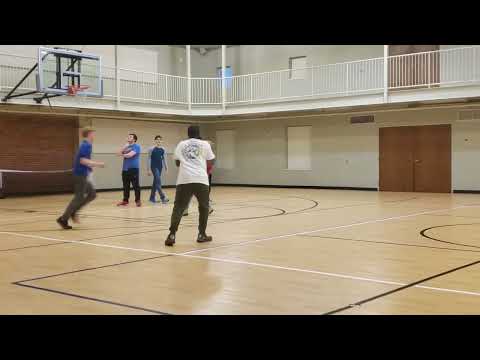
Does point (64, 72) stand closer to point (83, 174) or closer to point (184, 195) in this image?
point (83, 174)

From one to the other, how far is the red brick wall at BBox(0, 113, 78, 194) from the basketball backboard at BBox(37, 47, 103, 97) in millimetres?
2179

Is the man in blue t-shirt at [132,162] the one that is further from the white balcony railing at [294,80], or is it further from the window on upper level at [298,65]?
the window on upper level at [298,65]

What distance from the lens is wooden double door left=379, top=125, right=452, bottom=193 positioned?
846 inches

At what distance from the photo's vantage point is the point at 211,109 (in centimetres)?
2553

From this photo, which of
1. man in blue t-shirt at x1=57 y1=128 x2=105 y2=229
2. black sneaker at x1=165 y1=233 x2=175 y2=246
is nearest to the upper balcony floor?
man in blue t-shirt at x1=57 y1=128 x2=105 y2=229

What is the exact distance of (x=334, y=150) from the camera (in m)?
24.5

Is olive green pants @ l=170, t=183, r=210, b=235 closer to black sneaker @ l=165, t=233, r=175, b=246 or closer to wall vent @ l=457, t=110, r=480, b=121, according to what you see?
black sneaker @ l=165, t=233, r=175, b=246

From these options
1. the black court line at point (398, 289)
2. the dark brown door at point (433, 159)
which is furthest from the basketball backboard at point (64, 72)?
the black court line at point (398, 289)

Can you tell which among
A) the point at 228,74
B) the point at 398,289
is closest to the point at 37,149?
the point at 228,74

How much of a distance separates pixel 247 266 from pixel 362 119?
17.9m

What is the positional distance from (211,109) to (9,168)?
8935 millimetres

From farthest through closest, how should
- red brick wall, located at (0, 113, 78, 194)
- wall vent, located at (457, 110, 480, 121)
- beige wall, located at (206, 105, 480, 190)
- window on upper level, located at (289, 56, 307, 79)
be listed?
window on upper level, located at (289, 56, 307, 79)
red brick wall, located at (0, 113, 78, 194)
beige wall, located at (206, 105, 480, 190)
wall vent, located at (457, 110, 480, 121)

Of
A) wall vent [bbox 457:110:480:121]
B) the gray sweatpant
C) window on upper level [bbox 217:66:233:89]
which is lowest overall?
the gray sweatpant
